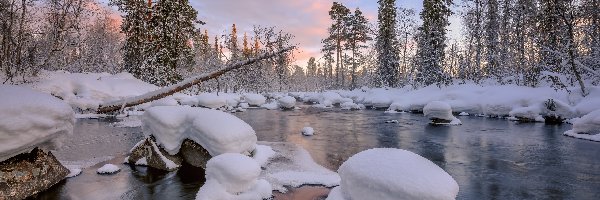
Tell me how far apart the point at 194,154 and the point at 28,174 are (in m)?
2.92

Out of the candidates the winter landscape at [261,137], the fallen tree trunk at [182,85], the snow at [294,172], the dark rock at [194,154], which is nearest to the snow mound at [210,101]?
the winter landscape at [261,137]

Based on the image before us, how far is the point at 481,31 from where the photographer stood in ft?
102

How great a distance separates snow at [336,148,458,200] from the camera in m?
4.26

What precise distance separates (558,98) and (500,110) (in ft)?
8.30

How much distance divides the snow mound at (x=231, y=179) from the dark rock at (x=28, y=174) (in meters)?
2.74

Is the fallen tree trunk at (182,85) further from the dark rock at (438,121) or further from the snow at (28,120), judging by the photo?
the dark rock at (438,121)

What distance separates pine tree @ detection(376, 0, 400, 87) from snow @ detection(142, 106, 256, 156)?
31.7 m

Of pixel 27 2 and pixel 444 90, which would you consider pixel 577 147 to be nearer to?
pixel 444 90

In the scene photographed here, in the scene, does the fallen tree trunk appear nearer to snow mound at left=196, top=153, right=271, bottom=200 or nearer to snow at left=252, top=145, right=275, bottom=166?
snow at left=252, top=145, right=275, bottom=166

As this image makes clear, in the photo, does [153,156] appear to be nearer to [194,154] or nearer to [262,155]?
[194,154]

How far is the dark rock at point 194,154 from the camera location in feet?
26.1

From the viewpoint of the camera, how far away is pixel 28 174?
6.10 metres

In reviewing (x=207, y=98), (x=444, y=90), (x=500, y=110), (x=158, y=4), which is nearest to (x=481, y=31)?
(x=444, y=90)

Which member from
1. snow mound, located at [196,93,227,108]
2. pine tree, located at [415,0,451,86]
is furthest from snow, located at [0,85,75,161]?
pine tree, located at [415,0,451,86]
